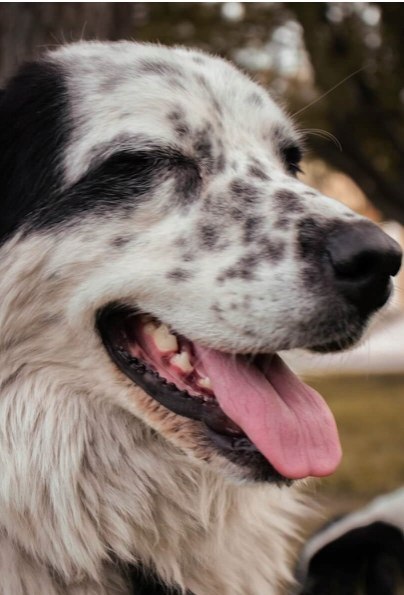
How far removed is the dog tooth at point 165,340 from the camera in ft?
9.53

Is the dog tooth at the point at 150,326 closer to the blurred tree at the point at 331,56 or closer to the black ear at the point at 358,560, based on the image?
the black ear at the point at 358,560

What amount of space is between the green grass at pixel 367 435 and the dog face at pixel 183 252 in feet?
5.11

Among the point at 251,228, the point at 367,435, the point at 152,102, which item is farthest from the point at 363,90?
the point at 251,228

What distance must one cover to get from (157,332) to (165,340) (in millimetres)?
38

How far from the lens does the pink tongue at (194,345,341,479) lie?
106 inches

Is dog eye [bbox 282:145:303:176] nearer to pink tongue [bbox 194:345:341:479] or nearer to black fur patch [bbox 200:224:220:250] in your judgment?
black fur patch [bbox 200:224:220:250]

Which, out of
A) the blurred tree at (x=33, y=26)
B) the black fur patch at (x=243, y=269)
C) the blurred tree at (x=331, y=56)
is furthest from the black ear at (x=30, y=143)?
the blurred tree at (x=331, y=56)

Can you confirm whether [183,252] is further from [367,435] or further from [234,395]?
[367,435]

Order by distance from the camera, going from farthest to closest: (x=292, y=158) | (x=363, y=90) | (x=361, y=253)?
(x=363, y=90)
(x=292, y=158)
(x=361, y=253)

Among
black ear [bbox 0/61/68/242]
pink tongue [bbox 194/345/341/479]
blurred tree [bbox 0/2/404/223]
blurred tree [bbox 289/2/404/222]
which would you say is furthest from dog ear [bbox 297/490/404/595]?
blurred tree [bbox 289/2/404/222]

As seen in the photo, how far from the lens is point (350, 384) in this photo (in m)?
18.3

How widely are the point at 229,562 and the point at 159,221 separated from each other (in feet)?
3.77

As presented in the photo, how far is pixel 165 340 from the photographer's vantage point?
2.92 metres

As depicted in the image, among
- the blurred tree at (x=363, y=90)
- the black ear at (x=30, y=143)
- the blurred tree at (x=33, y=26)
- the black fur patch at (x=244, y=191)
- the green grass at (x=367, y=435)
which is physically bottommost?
the green grass at (x=367, y=435)
